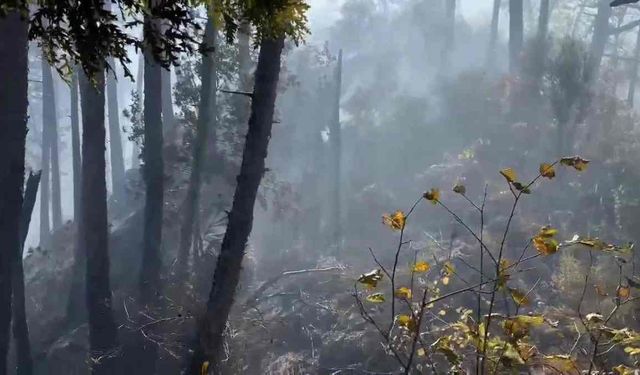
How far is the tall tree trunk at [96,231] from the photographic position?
47.0 feet

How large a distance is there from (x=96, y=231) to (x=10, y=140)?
4.10 m

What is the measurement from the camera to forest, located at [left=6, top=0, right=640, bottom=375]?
3727 millimetres

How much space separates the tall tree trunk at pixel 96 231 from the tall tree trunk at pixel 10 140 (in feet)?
9.83

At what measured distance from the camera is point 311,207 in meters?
29.6

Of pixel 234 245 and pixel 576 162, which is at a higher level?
pixel 576 162

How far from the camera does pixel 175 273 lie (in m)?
17.2

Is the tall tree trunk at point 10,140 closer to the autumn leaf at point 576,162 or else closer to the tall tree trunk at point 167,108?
the autumn leaf at point 576,162

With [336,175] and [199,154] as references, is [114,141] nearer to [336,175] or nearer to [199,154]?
[336,175]

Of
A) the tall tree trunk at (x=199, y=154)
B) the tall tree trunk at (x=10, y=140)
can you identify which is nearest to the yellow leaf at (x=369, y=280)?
the tall tree trunk at (x=10, y=140)

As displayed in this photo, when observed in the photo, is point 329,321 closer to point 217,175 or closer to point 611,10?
point 217,175

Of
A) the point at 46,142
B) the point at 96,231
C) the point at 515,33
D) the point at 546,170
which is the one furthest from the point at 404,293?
the point at 46,142

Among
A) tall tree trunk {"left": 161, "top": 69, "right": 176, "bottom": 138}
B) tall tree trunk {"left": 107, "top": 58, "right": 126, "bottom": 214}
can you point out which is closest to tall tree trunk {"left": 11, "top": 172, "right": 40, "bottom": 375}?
tall tree trunk {"left": 161, "top": 69, "right": 176, "bottom": 138}

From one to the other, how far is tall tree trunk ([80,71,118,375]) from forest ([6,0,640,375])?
46mm

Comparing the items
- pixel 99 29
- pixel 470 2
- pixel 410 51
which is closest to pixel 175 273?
pixel 99 29
